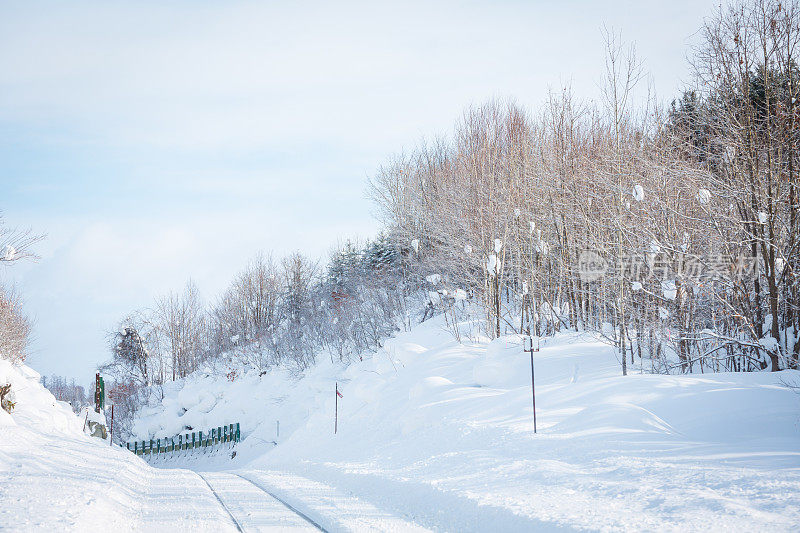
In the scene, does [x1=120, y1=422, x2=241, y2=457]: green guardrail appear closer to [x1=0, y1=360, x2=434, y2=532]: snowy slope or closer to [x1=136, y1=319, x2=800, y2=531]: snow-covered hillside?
[x1=136, y1=319, x2=800, y2=531]: snow-covered hillside

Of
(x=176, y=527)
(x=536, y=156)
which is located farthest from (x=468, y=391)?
(x=536, y=156)

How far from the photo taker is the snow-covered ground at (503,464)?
19.2 ft

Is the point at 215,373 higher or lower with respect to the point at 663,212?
lower

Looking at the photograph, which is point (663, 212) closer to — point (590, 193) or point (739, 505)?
point (590, 193)

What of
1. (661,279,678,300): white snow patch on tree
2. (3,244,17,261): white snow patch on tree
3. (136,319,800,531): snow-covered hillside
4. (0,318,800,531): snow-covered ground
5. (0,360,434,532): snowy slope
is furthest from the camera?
(3,244,17,261): white snow patch on tree

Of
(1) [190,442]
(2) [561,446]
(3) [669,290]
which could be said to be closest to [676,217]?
(3) [669,290]

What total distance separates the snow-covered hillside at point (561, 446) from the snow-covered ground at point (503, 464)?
3 cm

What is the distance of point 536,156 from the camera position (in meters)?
18.9

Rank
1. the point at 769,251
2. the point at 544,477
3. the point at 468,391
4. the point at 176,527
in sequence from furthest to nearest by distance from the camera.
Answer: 1. the point at 468,391
2. the point at 769,251
3. the point at 544,477
4. the point at 176,527

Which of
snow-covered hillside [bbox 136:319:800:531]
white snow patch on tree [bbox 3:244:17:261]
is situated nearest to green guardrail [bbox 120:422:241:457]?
snow-covered hillside [bbox 136:319:800:531]

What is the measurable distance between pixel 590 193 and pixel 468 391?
22.0 ft

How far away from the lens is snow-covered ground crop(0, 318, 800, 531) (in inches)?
231

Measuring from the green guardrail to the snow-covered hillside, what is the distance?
30.1 feet

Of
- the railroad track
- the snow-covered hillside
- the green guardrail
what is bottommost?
the green guardrail
